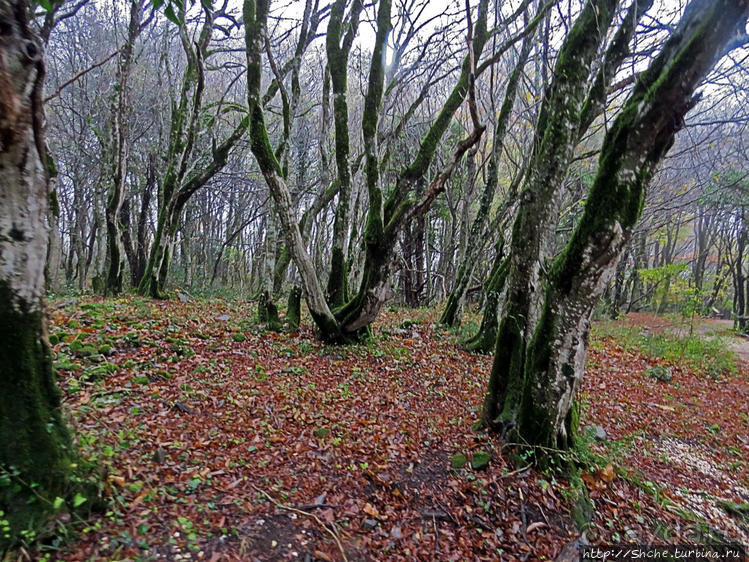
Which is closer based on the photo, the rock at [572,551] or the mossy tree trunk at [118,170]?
the rock at [572,551]

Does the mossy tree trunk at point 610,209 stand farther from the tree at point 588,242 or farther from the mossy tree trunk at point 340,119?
the mossy tree trunk at point 340,119

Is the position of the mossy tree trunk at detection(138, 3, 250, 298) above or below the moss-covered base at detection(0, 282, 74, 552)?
above

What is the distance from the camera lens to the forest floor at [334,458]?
307cm

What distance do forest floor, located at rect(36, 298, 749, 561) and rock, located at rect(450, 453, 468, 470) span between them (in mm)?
40

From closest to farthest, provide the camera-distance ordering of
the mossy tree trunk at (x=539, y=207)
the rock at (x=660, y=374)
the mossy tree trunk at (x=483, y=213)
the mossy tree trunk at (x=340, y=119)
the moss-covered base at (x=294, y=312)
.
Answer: the mossy tree trunk at (x=539, y=207), the mossy tree trunk at (x=340, y=119), the moss-covered base at (x=294, y=312), the rock at (x=660, y=374), the mossy tree trunk at (x=483, y=213)

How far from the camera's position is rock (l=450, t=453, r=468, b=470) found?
4160 mm

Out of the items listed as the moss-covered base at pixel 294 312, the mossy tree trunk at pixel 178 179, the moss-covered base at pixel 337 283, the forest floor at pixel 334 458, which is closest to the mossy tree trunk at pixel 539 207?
the forest floor at pixel 334 458

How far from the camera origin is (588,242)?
12.1ft

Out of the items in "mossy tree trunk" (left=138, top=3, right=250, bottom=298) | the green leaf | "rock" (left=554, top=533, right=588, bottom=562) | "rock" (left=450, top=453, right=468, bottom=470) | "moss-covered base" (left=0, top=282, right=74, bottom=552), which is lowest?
"rock" (left=554, top=533, right=588, bottom=562)

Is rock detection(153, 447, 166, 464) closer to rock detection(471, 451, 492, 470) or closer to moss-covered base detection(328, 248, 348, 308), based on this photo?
rock detection(471, 451, 492, 470)

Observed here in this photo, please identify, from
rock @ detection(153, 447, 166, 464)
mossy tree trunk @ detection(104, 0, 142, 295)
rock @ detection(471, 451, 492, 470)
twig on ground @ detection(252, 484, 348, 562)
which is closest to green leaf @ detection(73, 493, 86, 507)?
rock @ detection(153, 447, 166, 464)

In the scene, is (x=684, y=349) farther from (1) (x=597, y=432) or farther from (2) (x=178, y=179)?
(2) (x=178, y=179)

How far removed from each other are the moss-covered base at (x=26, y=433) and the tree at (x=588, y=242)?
13.2 ft

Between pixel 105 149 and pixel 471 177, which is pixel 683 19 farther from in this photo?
pixel 105 149
